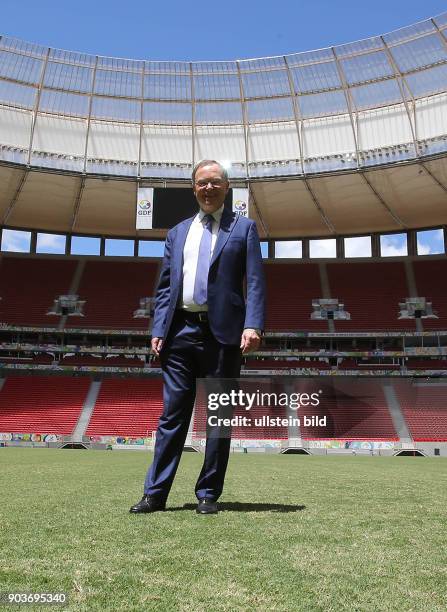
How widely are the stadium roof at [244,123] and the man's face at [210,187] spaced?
83.9 feet

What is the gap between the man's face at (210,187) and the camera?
3777mm

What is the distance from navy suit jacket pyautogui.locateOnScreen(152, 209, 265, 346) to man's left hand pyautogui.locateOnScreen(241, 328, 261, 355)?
0.04m

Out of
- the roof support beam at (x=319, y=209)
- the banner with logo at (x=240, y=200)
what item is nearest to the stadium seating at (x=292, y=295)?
the roof support beam at (x=319, y=209)

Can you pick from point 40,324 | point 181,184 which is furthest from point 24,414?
point 181,184

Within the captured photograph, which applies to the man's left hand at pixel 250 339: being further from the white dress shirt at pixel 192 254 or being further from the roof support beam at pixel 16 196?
the roof support beam at pixel 16 196

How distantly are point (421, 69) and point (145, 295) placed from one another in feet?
70.1

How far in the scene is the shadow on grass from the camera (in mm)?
3395

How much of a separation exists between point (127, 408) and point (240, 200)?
13.3 metres

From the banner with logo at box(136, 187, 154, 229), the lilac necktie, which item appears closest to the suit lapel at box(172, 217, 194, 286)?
the lilac necktie

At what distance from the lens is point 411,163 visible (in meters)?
27.2

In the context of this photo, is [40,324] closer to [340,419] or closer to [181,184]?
[181,184]

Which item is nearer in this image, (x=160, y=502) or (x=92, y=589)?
(x=92, y=589)

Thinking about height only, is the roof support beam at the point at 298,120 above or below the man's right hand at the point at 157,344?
above

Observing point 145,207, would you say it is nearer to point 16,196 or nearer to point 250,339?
point 16,196
